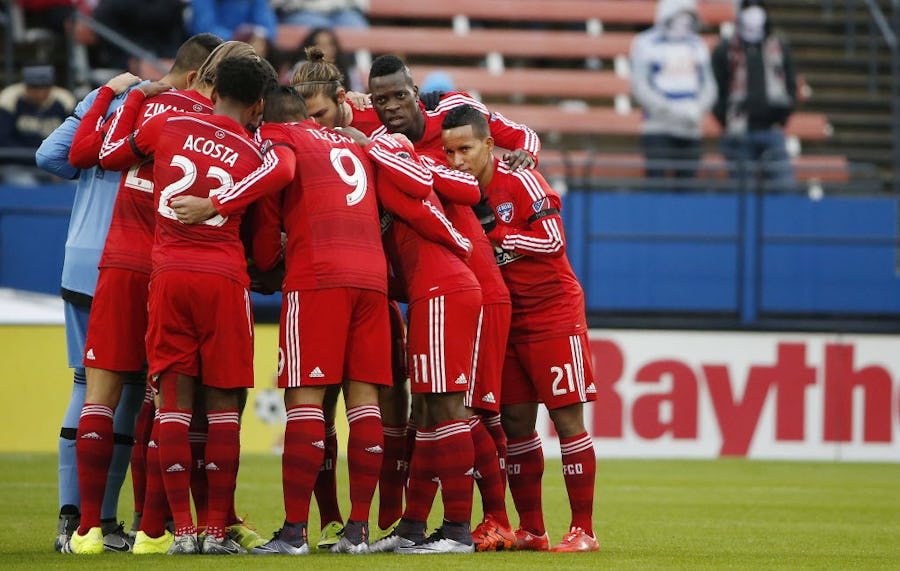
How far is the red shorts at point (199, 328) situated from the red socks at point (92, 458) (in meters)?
0.46

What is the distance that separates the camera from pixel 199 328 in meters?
6.46

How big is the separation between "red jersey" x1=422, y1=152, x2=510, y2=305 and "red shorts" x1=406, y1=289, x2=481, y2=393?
0.89 feet

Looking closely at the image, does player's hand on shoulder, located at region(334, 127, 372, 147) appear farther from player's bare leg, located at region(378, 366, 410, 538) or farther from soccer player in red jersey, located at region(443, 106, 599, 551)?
player's bare leg, located at region(378, 366, 410, 538)

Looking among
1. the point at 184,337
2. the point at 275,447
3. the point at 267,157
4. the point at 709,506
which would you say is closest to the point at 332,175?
the point at 267,157

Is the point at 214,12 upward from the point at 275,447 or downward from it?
upward

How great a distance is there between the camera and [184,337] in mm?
6445

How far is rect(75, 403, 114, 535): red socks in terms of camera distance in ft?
21.8

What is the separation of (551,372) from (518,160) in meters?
1.02

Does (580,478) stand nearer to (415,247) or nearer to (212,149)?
(415,247)

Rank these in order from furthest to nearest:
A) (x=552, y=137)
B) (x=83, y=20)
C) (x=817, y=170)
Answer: (x=552, y=137), (x=83, y=20), (x=817, y=170)

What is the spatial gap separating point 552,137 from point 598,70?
76.2 inches

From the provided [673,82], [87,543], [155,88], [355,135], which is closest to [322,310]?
[355,135]

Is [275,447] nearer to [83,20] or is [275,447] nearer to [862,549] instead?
[83,20]

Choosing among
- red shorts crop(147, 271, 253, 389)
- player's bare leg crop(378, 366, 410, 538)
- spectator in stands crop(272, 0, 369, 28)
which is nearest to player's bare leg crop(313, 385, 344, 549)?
player's bare leg crop(378, 366, 410, 538)
